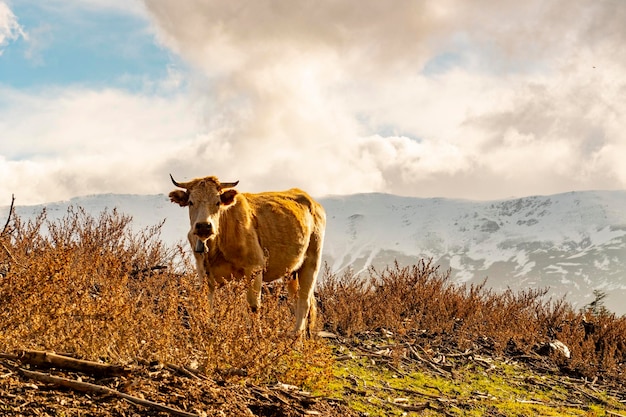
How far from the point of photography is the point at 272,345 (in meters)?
6.47

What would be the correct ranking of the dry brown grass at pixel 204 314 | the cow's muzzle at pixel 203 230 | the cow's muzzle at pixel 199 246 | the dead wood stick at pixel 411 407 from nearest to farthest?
the dry brown grass at pixel 204 314, the dead wood stick at pixel 411 407, the cow's muzzle at pixel 203 230, the cow's muzzle at pixel 199 246

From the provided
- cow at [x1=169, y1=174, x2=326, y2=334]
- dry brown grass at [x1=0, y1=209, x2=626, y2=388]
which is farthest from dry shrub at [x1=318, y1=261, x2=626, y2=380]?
cow at [x1=169, y1=174, x2=326, y2=334]

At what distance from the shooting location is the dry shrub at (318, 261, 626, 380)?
1248 centimetres

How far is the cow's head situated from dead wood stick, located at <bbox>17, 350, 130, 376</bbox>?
2981 mm

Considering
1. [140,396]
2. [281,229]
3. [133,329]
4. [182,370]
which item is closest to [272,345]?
[182,370]

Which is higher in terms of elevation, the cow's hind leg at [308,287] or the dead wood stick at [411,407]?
the cow's hind leg at [308,287]

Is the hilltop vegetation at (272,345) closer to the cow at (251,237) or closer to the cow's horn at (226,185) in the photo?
the cow at (251,237)

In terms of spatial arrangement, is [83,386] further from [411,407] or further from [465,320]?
[465,320]

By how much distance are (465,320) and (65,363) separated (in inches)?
404

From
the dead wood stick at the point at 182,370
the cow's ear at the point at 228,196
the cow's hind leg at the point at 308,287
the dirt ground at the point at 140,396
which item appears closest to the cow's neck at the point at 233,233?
the cow's ear at the point at 228,196

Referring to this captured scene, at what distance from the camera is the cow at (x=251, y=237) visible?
8.17 m

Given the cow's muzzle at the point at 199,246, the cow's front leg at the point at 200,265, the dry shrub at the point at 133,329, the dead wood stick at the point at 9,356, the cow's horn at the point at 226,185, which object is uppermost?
the cow's horn at the point at 226,185

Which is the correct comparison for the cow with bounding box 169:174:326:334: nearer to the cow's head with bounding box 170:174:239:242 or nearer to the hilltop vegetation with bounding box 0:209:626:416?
the cow's head with bounding box 170:174:239:242

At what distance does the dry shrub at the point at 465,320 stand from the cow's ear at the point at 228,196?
13.5 feet
